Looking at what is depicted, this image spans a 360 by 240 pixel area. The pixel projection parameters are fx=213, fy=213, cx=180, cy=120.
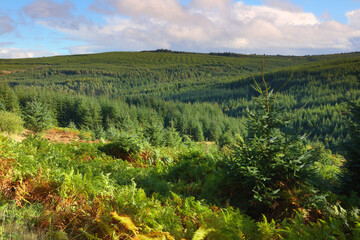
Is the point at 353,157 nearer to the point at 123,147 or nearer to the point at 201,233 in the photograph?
the point at 201,233

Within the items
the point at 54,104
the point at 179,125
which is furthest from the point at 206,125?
the point at 54,104

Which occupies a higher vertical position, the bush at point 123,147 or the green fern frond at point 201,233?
the green fern frond at point 201,233

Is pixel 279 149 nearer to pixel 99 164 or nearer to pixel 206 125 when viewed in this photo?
pixel 99 164

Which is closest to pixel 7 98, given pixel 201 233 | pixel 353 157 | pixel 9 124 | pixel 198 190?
pixel 9 124

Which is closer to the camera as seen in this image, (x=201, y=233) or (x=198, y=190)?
(x=201, y=233)

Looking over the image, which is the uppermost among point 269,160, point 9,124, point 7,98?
point 269,160

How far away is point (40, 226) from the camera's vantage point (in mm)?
2852

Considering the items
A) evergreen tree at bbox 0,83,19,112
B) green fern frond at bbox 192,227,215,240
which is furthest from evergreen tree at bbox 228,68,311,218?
evergreen tree at bbox 0,83,19,112

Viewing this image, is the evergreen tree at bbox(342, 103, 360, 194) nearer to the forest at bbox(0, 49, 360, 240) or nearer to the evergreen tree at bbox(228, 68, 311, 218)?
the forest at bbox(0, 49, 360, 240)

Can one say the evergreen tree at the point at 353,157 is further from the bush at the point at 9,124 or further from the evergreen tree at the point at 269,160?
the bush at the point at 9,124

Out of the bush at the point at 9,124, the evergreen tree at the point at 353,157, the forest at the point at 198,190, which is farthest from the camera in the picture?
the bush at the point at 9,124

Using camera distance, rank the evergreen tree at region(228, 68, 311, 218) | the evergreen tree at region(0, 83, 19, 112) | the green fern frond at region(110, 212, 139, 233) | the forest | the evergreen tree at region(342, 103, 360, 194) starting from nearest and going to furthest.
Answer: the green fern frond at region(110, 212, 139, 233)
the forest
the evergreen tree at region(228, 68, 311, 218)
the evergreen tree at region(342, 103, 360, 194)
the evergreen tree at region(0, 83, 19, 112)

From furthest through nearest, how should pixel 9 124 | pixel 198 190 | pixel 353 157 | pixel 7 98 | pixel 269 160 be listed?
pixel 7 98, pixel 9 124, pixel 198 190, pixel 353 157, pixel 269 160

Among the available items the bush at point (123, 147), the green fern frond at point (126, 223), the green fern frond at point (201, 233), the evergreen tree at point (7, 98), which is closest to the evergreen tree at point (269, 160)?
the green fern frond at point (201, 233)
